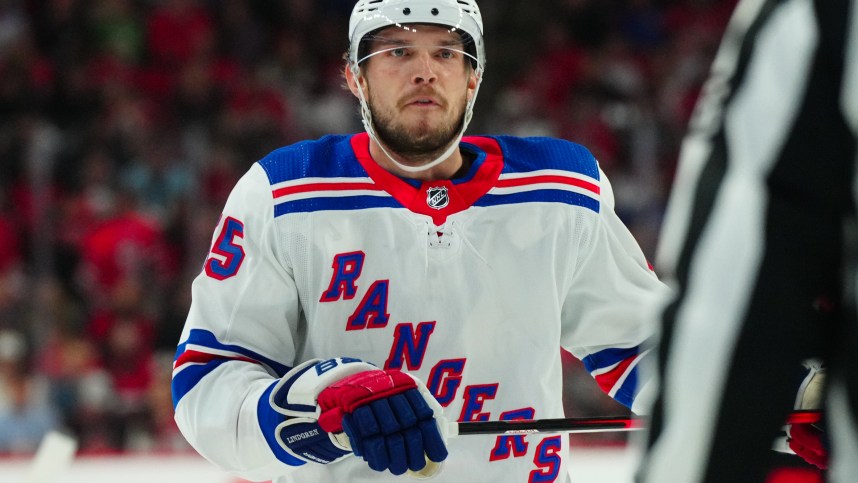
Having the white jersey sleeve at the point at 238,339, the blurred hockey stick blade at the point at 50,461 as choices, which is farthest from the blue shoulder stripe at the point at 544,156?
the blurred hockey stick blade at the point at 50,461

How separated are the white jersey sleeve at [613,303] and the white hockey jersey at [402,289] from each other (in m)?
0.01

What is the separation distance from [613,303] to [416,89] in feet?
1.83

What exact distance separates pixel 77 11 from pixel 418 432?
584cm

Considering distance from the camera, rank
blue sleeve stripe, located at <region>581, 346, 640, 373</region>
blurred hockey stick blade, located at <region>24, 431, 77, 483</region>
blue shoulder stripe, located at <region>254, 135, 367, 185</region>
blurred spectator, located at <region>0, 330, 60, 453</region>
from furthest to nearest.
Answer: blurred spectator, located at <region>0, 330, 60, 453</region> < blurred hockey stick blade, located at <region>24, 431, 77, 483</region> < blue sleeve stripe, located at <region>581, 346, 640, 373</region> < blue shoulder stripe, located at <region>254, 135, 367, 185</region>

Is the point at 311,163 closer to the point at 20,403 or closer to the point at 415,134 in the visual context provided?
the point at 415,134

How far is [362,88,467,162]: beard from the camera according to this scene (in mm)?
2215

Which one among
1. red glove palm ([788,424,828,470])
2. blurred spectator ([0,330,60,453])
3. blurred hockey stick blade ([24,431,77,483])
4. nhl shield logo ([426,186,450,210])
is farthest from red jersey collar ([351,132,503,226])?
blurred spectator ([0,330,60,453])

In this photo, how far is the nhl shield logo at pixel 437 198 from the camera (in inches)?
87.0

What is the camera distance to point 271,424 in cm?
195

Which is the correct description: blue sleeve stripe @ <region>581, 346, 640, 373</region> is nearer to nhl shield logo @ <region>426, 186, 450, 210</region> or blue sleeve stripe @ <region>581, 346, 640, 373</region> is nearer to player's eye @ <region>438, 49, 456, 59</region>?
nhl shield logo @ <region>426, 186, 450, 210</region>

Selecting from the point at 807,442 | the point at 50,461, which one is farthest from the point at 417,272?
the point at 50,461

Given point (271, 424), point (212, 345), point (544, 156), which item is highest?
point (544, 156)

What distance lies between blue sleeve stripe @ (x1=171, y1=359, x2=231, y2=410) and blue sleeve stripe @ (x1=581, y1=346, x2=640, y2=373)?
2.39ft

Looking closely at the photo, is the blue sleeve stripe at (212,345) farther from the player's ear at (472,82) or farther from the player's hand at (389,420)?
the player's ear at (472,82)
